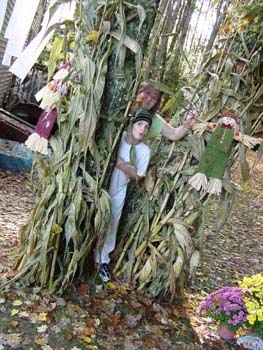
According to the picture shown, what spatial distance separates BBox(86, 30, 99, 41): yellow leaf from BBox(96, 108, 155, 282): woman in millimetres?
550

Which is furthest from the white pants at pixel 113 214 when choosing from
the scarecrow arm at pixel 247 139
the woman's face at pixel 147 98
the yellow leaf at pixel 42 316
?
the scarecrow arm at pixel 247 139

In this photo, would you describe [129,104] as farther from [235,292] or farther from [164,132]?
[235,292]

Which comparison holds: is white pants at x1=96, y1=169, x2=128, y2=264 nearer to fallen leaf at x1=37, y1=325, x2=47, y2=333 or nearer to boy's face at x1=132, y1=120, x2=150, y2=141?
boy's face at x1=132, y1=120, x2=150, y2=141

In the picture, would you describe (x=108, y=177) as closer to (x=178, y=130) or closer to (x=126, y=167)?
(x=126, y=167)

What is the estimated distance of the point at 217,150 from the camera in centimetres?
294

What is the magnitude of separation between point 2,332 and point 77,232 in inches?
27.3

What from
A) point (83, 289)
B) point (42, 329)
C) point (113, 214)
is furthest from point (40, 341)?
point (113, 214)

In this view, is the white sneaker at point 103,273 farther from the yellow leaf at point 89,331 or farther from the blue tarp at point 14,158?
the blue tarp at point 14,158

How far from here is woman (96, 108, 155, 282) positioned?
2955mm

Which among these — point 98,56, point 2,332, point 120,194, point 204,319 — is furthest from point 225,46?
point 2,332

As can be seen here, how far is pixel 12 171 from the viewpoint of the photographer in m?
5.83

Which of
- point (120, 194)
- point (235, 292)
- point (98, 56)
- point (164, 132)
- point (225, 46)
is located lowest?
point (235, 292)

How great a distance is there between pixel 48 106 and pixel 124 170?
2.16 ft

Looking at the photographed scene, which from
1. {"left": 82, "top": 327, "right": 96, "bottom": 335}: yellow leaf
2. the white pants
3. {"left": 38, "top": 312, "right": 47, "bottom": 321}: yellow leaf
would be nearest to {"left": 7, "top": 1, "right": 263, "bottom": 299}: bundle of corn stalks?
the white pants
